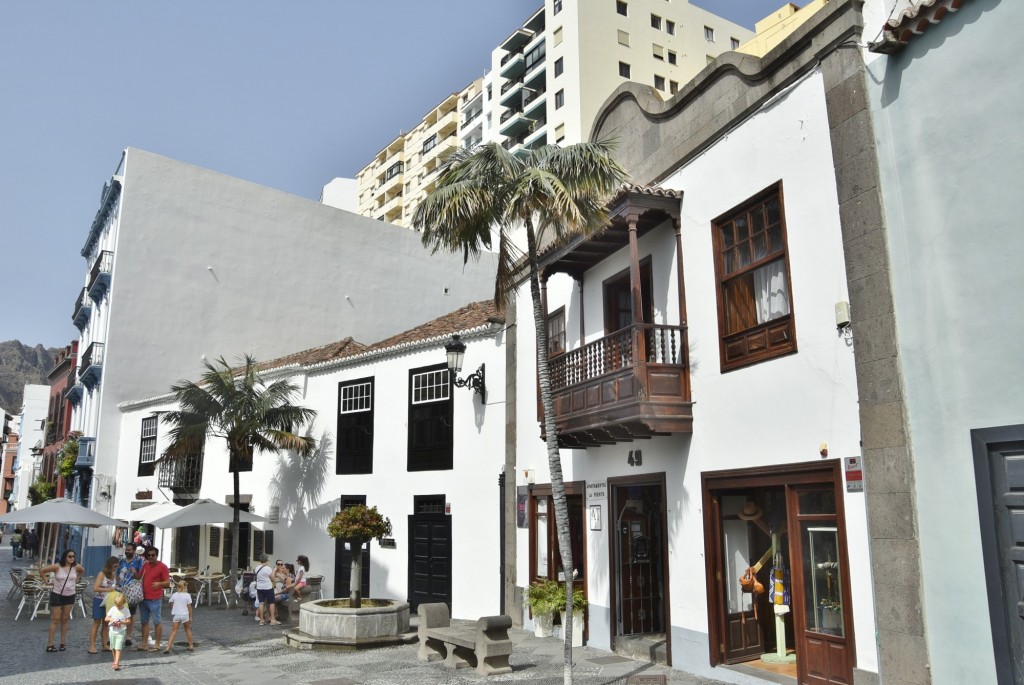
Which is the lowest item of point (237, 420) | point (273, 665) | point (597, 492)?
point (273, 665)

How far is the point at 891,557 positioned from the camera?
752 cm

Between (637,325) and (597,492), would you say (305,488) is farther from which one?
(637,325)

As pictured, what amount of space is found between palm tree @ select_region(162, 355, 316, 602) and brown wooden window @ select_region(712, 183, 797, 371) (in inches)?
510

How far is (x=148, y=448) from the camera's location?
27062mm

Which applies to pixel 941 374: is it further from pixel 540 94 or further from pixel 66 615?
pixel 540 94

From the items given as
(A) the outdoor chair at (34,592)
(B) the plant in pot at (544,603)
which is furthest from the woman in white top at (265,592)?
(B) the plant in pot at (544,603)

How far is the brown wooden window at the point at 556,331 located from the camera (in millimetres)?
14875

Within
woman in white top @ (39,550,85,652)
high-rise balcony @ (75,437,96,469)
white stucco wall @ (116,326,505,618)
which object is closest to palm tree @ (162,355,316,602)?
white stucco wall @ (116,326,505,618)

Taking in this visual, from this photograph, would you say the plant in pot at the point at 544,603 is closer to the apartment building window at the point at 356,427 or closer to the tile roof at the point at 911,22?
the apartment building window at the point at 356,427

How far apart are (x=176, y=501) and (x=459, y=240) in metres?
19.0

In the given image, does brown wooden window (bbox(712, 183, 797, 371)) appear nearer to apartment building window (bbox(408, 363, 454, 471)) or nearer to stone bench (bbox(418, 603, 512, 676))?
stone bench (bbox(418, 603, 512, 676))

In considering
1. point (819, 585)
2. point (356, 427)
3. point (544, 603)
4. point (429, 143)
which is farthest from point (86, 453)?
point (429, 143)

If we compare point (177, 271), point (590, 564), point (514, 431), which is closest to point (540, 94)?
point (177, 271)

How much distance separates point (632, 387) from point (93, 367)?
78.8ft
